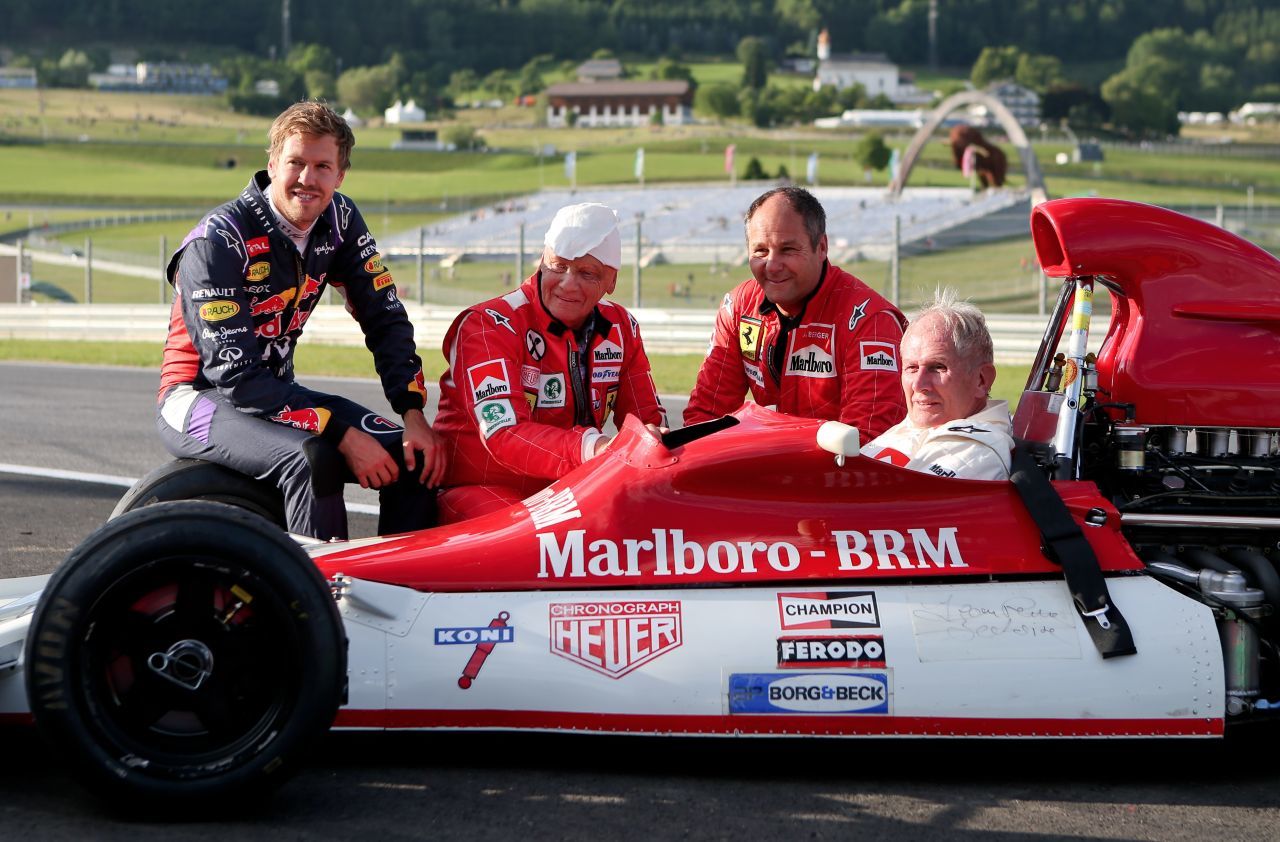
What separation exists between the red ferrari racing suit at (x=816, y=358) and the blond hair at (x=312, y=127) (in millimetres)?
1328

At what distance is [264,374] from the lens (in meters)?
4.50

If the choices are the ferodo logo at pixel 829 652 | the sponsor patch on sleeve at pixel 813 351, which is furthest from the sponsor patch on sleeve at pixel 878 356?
the ferodo logo at pixel 829 652

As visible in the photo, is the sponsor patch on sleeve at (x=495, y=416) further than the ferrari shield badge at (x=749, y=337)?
No

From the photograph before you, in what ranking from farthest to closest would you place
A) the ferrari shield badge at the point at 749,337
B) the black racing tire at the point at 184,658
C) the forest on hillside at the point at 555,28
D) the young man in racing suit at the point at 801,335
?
the forest on hillside at the point at 555,28 → the ferrari shield badge at the point at 749,337 → the young man in racing suit at the point at 801,335 → the black racing tire at the point at 184,658

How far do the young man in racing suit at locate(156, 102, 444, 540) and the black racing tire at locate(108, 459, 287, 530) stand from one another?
0.05m

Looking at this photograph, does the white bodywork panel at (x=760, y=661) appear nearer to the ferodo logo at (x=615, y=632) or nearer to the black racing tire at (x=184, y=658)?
the ferodo logo at (x=615, y=632)

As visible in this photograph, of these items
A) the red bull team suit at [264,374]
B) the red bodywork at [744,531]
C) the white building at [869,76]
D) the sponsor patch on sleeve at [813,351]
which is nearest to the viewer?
the red bodywork at [744,531]

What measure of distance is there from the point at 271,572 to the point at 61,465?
20.0ft

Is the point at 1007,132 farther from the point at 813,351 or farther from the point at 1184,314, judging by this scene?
the point at 1184,314

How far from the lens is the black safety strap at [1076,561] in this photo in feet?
12.2

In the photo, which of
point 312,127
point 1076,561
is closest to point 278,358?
point 312,127

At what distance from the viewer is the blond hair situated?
4.51m

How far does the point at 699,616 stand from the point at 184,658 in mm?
1181

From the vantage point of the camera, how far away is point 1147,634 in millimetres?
3740
